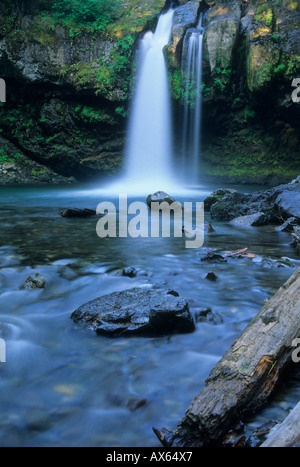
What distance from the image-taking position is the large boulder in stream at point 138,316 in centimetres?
222

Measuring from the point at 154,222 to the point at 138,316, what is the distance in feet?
14.1

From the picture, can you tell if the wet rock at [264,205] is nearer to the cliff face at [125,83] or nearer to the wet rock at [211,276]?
the wet rock at [211,276]

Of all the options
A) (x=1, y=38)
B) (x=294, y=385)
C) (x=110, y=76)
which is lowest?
(x=294, y=385)

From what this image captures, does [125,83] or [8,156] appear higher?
[125,83]

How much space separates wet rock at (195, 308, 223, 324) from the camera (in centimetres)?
240

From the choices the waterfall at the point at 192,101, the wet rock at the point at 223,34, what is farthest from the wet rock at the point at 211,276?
the waterfall at the point at 192,101

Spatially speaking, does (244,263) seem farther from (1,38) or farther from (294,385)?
(1,38)

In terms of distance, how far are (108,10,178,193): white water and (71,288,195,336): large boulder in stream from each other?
10921 mm

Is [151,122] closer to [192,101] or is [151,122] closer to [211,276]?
[192,101]

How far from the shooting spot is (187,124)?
1495 centimetres

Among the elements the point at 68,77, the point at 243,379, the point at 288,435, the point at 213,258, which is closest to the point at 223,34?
the point at 68,77

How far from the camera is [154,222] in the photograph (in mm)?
6500

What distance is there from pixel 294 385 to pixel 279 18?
1355 centimetres

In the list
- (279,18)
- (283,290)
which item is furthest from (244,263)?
(279,18)
